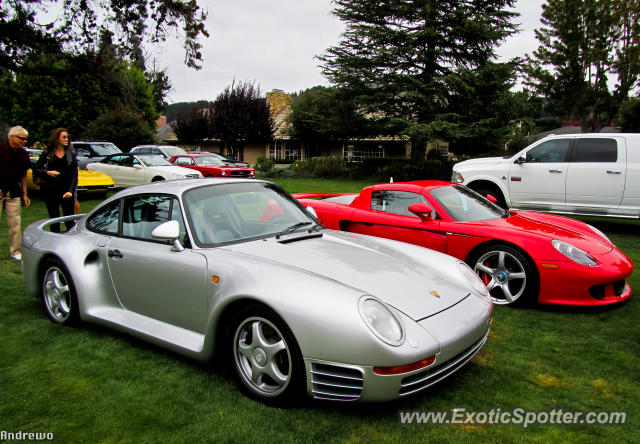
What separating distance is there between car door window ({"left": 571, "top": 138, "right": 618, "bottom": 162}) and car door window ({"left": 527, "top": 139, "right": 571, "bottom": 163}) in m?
0.18

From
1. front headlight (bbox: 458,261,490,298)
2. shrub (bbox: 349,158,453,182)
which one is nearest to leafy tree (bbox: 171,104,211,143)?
shrub (bbox: 349,158,453,182)

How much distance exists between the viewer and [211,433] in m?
2.38

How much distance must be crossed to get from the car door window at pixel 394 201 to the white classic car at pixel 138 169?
9.58 meters

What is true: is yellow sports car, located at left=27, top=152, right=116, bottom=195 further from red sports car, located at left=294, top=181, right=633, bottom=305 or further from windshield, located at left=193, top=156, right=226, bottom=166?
red sports car, located at left=294, top=181, right=633, bottom=305

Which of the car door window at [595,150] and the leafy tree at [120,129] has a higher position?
the leafy tree at [120,129]

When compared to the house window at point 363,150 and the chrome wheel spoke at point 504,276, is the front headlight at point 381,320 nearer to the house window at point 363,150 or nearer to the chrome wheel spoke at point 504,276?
the chrome wheel spoke at point 504,276

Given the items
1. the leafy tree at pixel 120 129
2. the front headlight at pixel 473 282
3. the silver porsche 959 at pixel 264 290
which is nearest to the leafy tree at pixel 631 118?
the leafy tree at pixel 120 129

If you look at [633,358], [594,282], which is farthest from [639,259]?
[633,358]

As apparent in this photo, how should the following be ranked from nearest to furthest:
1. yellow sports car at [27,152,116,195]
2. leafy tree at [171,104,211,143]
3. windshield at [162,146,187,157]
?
yellow sports car at [27,152,116,195]
windshield at [162,146,187,157]
leafy tree at [171,104,211,143]

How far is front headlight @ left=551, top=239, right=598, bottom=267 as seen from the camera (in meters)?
4.27

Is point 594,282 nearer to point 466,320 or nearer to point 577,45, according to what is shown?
point 466,320

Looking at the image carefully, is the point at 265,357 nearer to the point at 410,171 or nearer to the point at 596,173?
the point at 596,173

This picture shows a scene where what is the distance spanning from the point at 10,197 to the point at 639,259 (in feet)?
28.6

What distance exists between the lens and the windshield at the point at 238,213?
322 centimetres
